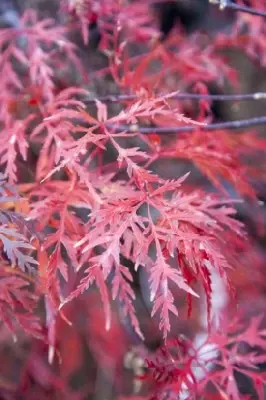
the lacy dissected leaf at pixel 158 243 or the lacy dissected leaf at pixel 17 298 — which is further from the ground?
the lacy dissected leaf at pixel 158 243

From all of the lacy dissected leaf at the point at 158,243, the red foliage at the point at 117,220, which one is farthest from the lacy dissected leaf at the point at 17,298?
the lacy dissected leaf at the point at 158,243

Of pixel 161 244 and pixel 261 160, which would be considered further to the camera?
pixel 261 160

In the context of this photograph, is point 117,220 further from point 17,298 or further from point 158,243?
point 17,298

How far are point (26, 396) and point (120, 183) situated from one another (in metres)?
0.87

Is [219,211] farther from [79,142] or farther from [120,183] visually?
[79,142]

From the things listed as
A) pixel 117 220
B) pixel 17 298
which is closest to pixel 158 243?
pixel 117 220

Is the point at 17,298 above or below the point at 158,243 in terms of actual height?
below

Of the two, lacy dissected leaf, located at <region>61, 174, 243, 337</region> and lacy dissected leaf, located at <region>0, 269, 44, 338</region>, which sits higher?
lacy dissected leaf, located at <region>61, 174, 243, 337</region>

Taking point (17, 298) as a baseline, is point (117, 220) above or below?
above

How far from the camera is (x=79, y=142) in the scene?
2.58ft

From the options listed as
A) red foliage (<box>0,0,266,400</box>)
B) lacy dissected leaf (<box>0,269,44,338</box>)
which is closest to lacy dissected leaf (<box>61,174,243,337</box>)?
red foliage (<box>0,0,266,400</box>)

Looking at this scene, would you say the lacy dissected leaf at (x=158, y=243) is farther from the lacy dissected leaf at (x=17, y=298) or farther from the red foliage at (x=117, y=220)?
the lacy dissected leaf at (x=17, y=298)

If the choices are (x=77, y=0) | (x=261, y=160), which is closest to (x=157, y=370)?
(x=77, y=0)

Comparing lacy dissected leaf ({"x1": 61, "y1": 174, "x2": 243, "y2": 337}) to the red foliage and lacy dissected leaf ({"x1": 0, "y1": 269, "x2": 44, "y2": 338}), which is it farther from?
lacy dissected leaf ({"x1": 0, "y1": 269, "x2": 44, "y2": 338})
